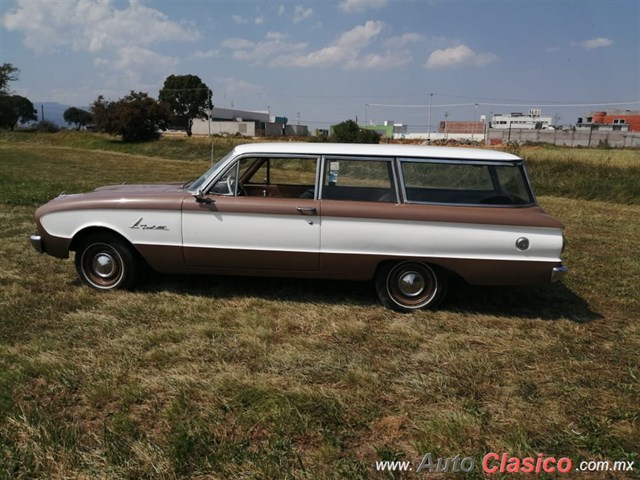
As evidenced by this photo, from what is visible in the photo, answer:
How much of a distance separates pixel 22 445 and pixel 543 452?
2785 mm

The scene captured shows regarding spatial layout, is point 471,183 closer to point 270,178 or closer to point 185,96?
point 270,178

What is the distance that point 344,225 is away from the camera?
14.8 ft

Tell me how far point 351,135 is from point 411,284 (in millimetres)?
35099

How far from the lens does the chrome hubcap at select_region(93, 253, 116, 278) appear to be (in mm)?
4902

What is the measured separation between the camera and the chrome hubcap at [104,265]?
16.1ft

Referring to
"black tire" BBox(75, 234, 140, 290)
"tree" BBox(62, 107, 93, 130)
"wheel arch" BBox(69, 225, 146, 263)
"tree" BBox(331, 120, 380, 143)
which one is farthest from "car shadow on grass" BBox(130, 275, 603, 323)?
"tree" BBox(62, 107, 93, 130)

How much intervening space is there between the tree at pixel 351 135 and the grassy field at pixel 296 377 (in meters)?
31.8

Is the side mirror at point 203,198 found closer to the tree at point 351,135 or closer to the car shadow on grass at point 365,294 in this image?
the car shadow on grass at point 365,294

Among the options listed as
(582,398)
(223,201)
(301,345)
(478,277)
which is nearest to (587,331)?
(478,277)

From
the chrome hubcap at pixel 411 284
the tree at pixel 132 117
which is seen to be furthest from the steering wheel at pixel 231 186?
the tree at pixel 132 117

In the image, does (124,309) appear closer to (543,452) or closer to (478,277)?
(478,277)

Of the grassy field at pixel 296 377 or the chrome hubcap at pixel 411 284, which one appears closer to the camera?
the grassy field at pixel 296 377

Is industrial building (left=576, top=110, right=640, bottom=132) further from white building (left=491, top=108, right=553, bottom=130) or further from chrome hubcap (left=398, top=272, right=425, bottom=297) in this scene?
chrome hubcap (left=398, top=272, right=425, bottom=297)

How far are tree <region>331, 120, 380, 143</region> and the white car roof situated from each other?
1236 inches
